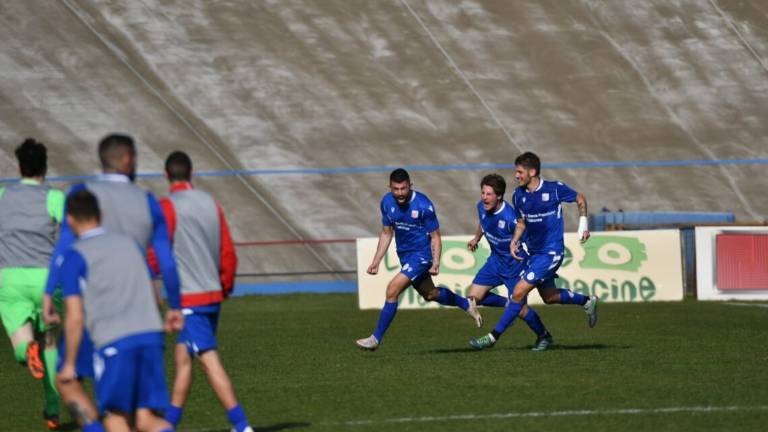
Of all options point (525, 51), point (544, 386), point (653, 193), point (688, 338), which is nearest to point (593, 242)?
point (688, 338)

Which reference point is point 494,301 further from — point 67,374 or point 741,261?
point 67,374

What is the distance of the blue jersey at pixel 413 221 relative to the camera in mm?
15602

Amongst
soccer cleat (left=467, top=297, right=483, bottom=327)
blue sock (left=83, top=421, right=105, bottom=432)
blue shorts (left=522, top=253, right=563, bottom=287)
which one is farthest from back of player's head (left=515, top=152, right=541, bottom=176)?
blue sock (left=83, top=421, right=105, bottom=432)

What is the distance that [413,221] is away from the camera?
15.6 metres

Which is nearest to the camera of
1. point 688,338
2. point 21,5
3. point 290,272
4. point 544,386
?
point 544,386

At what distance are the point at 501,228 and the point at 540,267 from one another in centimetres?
101

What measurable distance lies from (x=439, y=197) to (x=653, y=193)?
18.8 feet

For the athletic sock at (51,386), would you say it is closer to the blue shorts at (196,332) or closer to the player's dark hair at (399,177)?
the blue shorts at (196,332)

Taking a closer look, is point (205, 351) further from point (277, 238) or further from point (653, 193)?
point (653, 193)

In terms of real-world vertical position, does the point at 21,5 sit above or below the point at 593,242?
above

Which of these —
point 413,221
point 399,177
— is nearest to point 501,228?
point 413,221

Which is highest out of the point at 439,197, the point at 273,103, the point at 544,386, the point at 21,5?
the point at 21,5

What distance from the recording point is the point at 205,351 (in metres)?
8.84

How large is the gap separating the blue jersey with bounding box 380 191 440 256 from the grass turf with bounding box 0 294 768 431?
4.08 ft
